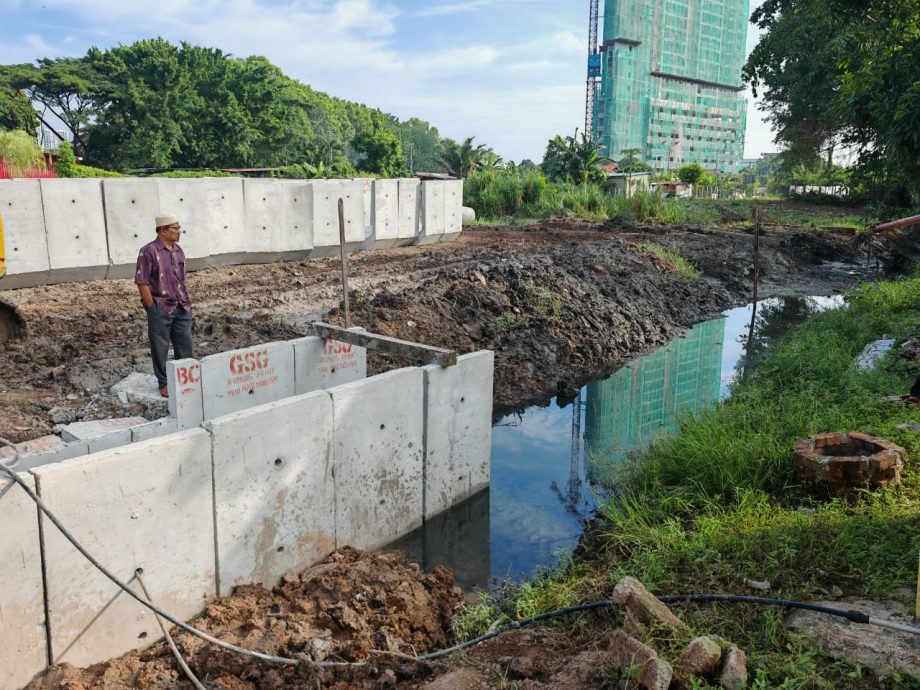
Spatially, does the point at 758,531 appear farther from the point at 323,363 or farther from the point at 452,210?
the point at 452,210

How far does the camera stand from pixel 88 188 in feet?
41.5

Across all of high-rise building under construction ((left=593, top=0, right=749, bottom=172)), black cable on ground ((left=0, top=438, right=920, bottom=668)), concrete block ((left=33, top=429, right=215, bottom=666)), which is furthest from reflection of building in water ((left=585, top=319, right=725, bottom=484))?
high-rise building under construction ((left=593, top=0, right=749, bottom=172))

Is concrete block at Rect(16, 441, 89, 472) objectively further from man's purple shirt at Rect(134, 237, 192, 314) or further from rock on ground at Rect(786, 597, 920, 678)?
rock on ground at Rect(786, 597, 920, 678)

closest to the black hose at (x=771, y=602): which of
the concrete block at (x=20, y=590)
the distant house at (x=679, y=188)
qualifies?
the concrete block at (x=20, y=590)

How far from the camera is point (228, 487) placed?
15.1 ft

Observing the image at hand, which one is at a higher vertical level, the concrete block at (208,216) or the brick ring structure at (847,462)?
the concrete block at (208,216)

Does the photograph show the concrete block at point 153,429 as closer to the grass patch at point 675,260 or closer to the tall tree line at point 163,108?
the grass patch at point 675,260

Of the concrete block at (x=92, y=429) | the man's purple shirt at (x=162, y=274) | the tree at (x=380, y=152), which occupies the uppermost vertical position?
the tree at (x=380, y=152)

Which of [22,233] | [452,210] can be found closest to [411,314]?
[22,233]

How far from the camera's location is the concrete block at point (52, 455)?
4.82 meters

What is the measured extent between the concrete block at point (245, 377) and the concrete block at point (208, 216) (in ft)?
27.5

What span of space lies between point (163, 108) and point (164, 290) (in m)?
41.3

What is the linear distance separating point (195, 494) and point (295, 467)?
78 cm

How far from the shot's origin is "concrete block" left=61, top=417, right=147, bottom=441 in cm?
538
